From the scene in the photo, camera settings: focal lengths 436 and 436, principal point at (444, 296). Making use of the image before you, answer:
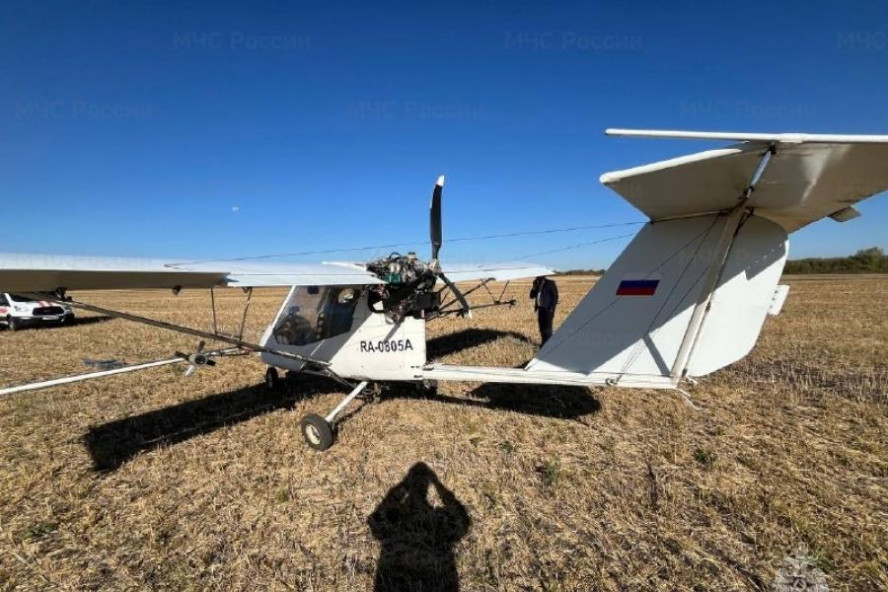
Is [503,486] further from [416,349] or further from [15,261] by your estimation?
[15,261]

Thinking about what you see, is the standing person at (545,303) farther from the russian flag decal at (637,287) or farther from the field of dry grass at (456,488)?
the russian flag decal at (637,287)

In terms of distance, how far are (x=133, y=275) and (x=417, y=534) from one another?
3713mm

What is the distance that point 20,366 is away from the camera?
10.9 m

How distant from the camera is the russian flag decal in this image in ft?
14.9

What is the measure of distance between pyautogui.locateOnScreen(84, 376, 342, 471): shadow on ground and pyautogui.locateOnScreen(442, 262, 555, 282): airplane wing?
3545 mm

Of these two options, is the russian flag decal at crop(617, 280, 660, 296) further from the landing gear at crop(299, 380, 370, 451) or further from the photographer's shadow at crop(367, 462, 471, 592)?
the landing gear at crop(299, 380, 370, 451)

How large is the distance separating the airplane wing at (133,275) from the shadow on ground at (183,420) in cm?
247

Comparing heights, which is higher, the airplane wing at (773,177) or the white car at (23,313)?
the airplane wing at (773,177)

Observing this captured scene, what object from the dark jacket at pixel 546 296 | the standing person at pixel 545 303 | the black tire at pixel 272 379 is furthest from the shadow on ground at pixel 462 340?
the black tire at pixel 272 379

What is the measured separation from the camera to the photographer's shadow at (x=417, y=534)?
132 inches

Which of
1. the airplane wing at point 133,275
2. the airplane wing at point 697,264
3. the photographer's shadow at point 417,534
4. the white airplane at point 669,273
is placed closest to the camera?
the white airplane at point 669,273

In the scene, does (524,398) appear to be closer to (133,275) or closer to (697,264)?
(697,264)

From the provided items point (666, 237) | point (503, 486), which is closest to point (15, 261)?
point (503, 486)

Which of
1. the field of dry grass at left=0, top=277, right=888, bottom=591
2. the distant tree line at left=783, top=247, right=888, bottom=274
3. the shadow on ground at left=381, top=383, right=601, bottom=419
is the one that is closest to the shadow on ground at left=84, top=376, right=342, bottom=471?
the field of dry grass at left=0, top=277, right=888, bottom=591
